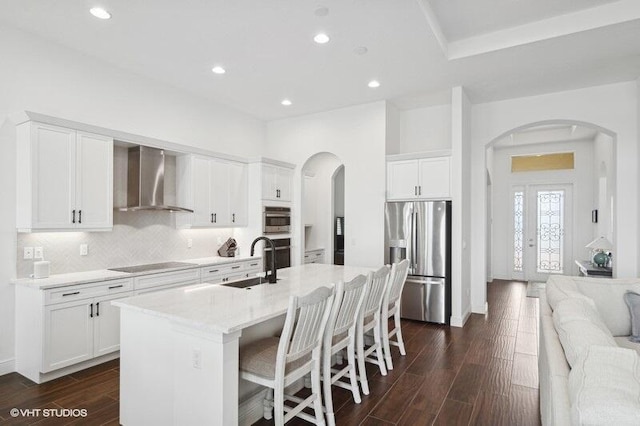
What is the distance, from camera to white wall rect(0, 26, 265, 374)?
3.35 metres

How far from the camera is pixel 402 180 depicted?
17.5ft

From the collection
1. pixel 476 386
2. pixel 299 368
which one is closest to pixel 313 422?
pixel 299 368

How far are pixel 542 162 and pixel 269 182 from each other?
664 cm

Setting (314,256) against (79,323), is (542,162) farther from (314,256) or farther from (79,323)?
(79,323)

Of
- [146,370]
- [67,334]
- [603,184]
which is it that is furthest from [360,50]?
[603,184]

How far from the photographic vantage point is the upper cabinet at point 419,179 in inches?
199

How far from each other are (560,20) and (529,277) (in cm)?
652

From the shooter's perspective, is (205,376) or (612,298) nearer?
(205,376)

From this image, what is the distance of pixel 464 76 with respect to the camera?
14.9ft

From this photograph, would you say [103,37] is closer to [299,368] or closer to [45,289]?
[45,289]

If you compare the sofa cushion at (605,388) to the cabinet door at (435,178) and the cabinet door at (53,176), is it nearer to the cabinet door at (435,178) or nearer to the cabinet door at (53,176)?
the cabinet door at (435,178)

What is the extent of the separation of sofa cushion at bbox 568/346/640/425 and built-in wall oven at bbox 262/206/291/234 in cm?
468

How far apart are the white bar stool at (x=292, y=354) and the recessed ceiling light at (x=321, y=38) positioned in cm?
255

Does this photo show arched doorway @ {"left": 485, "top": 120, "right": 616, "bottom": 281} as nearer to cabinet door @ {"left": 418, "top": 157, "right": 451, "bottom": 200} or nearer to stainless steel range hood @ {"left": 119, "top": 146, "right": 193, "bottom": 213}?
cabinet door @ {"left": 418, "top": 157, "right": 451, "bottom": 200}
